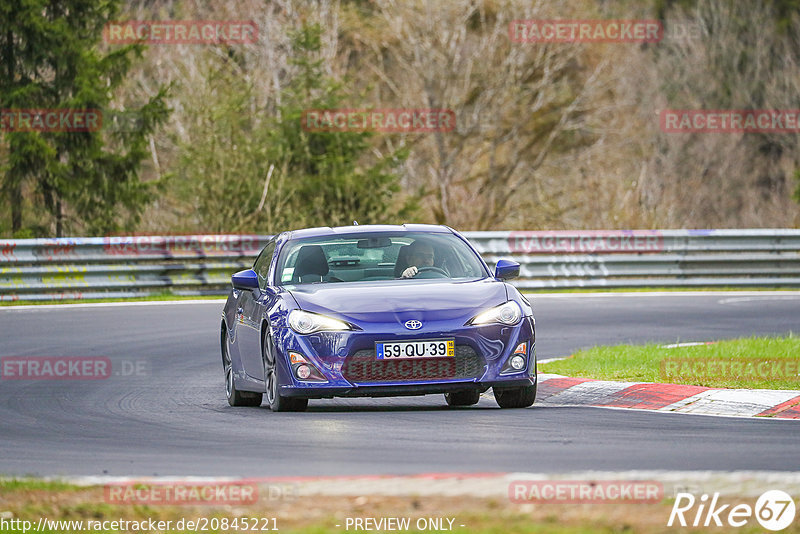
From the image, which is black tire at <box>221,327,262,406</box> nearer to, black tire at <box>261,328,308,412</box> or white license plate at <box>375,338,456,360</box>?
black tire at <box>261,328,308,412</box>

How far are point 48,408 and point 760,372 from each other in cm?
575

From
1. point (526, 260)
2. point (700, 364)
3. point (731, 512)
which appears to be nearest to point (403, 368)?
point (700, 364)

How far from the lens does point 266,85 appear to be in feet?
155

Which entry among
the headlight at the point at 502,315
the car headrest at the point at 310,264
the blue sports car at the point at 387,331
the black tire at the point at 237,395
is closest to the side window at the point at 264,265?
the blue sports car at the point at 387,331

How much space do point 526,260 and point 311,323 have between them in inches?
606

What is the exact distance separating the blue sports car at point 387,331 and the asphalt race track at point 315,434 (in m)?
0.22

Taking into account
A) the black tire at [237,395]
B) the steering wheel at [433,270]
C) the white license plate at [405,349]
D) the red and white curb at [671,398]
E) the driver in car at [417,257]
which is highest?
the driver in car at [417,257]

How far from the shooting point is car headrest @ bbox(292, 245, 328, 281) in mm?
11586

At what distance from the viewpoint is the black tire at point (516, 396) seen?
10.9 meters

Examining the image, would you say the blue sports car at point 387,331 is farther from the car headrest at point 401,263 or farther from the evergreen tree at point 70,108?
the evergreen tree at point 70,108

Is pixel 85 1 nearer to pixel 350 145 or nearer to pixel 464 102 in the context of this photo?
pixel 350 145

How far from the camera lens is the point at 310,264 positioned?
11.6 m

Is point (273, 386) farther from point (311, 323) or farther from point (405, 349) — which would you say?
point (405, 349)

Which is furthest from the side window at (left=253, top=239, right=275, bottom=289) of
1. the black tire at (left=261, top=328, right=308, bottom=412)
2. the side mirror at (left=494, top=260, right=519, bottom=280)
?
the side mirror at (left=494, top=260, right=519, bottom=280)
